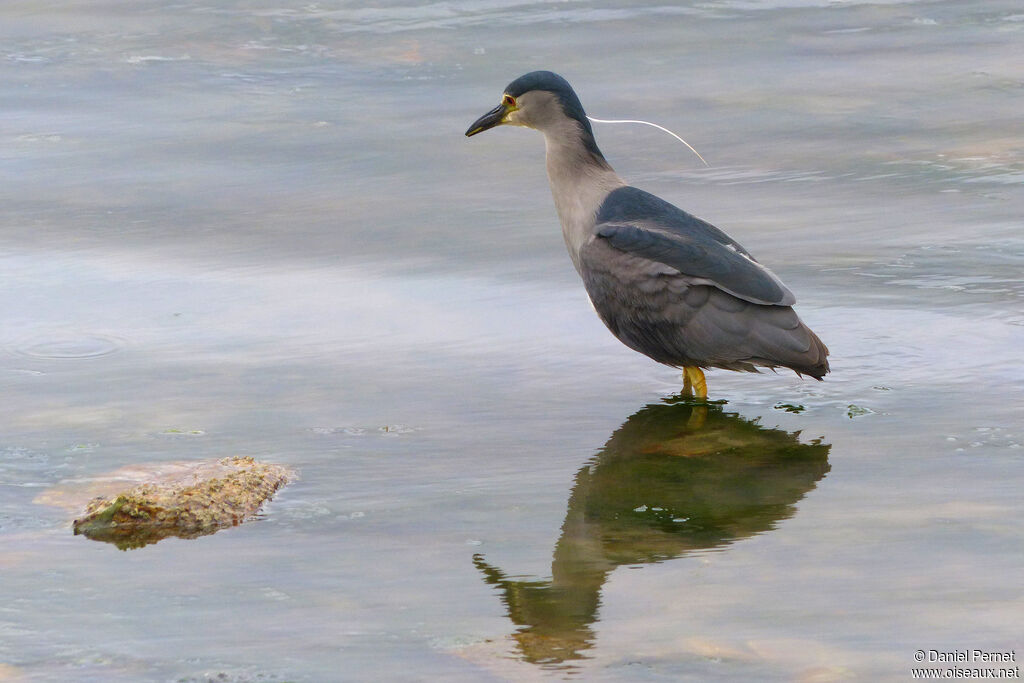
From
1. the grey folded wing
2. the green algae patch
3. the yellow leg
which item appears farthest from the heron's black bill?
the green algae patch

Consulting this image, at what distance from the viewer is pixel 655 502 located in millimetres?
4723

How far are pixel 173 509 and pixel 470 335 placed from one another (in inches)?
86.5

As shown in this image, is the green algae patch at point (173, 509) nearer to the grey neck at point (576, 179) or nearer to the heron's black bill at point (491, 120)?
the grey neck at point (576, 179)

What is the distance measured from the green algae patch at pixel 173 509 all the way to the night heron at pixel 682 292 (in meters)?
1.79

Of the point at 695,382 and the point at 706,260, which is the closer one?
the point at 706,260

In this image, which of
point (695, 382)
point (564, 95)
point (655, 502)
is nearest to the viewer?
point (655, 502)

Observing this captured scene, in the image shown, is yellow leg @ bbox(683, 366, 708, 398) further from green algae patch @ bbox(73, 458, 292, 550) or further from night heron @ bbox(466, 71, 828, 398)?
green algae patch @ bbox(73, 458, 292, 550)

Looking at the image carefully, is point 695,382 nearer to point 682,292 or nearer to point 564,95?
point 682,292

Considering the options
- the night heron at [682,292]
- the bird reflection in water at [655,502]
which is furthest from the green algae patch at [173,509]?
the night heron at [682,292]

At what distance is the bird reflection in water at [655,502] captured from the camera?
3938 mm

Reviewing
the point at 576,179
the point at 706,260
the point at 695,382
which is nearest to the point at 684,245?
the point at 706,260

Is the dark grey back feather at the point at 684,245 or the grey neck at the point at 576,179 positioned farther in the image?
the grey neck at the point at 576,179

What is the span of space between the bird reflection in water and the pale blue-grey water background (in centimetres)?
2

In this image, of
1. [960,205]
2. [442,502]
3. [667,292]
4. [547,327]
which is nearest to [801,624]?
[442,502]
